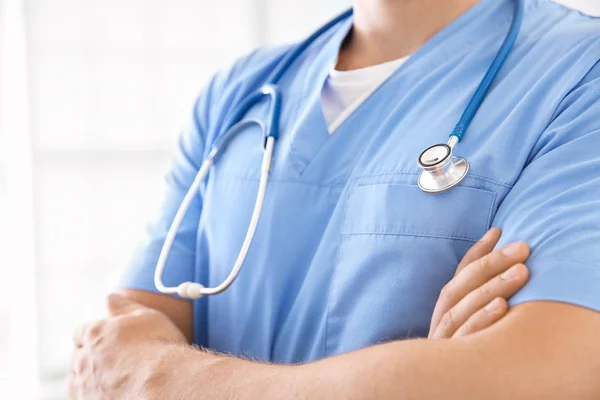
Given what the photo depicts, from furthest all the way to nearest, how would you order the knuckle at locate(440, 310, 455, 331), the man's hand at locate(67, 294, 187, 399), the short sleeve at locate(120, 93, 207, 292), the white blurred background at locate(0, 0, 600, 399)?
the white blurred background at locate(0, 0, 600, 399) < the short sleeve at locate(120, 93, 207, 292) < the man's hand at locate(67, 294, 187, 399) < the knuckle at locate(440, 310, 455, 331)

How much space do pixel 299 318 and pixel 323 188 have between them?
176 millimetres

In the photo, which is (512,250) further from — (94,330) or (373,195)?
(94,330)

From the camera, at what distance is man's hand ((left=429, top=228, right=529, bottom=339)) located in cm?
71

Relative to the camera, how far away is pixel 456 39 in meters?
0.96

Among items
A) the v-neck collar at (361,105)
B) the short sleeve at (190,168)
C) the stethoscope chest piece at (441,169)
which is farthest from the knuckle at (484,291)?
the short sleeve at (190,168)

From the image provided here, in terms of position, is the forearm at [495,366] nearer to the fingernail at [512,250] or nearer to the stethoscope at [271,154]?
the fingernail at [512,250]

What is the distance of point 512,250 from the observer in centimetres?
73

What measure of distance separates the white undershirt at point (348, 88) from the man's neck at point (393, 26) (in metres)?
0.03

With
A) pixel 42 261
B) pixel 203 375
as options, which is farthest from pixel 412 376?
pixel 42 261

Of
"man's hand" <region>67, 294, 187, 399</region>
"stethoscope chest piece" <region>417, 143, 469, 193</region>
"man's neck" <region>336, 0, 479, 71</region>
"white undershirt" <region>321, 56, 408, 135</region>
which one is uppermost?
"man's neck" <region>336, 0, 479, 71</region>

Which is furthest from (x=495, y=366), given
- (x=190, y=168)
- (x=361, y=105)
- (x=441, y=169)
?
(x=190, y=168)

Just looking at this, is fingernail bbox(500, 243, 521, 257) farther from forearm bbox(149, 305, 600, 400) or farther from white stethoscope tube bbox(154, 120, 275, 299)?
white stethoscope tube bbox(154, 120, 275, 299)

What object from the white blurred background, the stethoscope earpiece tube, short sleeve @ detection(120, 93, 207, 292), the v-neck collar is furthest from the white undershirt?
the white blurred background

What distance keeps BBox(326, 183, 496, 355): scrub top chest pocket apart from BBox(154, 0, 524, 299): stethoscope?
2 cm
